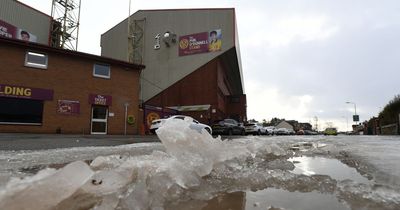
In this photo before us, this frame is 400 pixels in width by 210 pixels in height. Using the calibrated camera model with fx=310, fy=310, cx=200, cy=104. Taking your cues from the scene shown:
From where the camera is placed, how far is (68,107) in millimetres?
19391

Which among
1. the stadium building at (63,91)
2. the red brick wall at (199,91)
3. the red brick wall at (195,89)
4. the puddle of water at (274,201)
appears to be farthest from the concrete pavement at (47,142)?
the red brick wall at (195,89)

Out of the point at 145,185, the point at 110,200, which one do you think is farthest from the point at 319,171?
the point at 110,200

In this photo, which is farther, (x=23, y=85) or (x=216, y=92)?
(x=216, y=92)

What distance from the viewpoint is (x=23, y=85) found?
18.1 m

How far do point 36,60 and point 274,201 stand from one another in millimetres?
19971

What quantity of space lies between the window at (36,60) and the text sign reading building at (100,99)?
11.0ft

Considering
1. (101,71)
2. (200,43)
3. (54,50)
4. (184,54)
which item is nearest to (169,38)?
(184,54)

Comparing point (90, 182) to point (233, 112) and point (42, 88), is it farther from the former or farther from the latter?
point (233, 112)

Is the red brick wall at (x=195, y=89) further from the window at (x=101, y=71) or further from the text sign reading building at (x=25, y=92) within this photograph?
the text sign reading building at (x=25, y=92)

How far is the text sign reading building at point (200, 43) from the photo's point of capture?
33.4 meters

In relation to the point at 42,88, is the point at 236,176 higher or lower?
lower

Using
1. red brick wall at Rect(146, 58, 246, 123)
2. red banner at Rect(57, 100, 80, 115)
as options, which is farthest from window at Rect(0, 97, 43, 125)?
red brick wall at Rect(146, 58, 246, 123)

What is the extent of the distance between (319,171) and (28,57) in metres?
19.2

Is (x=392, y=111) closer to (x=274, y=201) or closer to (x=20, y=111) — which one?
(x=20, y=111)
